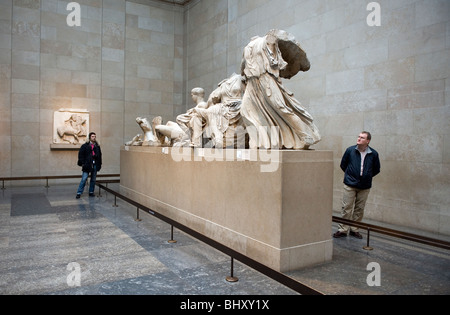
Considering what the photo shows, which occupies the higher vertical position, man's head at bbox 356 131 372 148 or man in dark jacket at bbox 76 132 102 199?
man's head at bbox 356 131 372 148

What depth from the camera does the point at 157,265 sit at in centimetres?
415

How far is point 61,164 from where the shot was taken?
12.3 metres

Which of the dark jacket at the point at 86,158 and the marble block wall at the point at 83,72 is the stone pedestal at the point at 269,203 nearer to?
the dark jacket at the point at 86,158

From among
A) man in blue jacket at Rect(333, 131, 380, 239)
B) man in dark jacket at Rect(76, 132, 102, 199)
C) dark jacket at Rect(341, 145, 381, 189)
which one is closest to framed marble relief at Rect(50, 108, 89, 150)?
man in dark jacket at Rect(76, 132, 102, 199)

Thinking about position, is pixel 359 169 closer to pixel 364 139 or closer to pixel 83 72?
pixel 364 139

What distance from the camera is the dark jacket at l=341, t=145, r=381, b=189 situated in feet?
17.8

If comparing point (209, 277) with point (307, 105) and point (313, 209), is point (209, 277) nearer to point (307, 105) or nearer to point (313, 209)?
point (313, 209)

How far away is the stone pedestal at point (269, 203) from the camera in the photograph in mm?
3975

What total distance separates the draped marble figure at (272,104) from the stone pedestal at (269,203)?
0.92 ft

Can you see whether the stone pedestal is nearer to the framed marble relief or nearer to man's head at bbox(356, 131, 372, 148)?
man's head at bbox(356, 131, 372, 148)

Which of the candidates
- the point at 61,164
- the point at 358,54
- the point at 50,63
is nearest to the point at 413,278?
the point at 358,54

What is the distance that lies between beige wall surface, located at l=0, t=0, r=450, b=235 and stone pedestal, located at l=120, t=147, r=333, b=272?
112 inches

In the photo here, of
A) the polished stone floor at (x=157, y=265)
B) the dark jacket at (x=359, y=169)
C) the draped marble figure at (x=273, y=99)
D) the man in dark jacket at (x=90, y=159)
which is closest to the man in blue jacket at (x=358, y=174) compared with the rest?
the dark jacket at (x=359, y=169)
